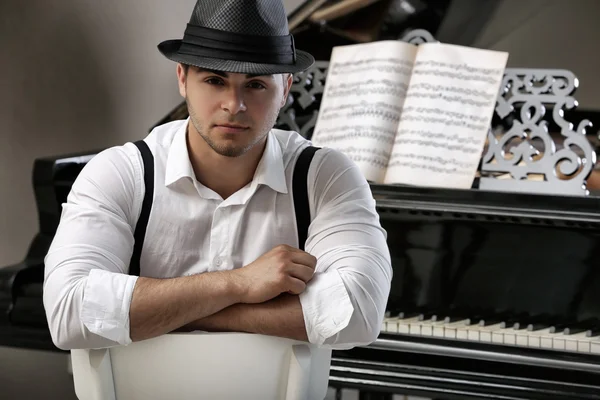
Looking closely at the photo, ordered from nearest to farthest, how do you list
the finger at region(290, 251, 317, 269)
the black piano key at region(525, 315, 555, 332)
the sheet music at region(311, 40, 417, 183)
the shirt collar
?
1. the finger at region(290, 251, 317, 269)
2. the shirt collar
3. the black piano key at region(525, 315, 555, 332)
4. the sheet music at region(311, 40, 417, 183)

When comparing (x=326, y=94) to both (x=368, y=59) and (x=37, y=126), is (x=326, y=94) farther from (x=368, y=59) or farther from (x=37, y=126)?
(x=37, y=126)

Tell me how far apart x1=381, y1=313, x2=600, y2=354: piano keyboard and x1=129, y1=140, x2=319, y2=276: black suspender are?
703mm

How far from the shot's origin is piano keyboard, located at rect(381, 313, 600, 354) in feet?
6.88

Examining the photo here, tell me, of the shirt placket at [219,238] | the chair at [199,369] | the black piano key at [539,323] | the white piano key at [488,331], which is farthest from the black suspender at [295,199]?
the black piano key at [539,323]

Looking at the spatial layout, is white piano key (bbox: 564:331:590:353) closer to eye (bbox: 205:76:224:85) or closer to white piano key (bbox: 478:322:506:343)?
white piano key (bbox: 478:322:506:343)

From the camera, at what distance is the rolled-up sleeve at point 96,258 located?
138 centimetres

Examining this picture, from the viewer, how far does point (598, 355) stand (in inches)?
80.6

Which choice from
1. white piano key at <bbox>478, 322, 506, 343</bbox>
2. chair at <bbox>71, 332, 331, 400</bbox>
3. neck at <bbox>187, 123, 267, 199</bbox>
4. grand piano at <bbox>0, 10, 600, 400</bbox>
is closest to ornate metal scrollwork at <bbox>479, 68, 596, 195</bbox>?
grand piano at <bbox>0, 10, 600, 400</bbox>

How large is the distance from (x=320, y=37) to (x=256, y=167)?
1246 millimetres

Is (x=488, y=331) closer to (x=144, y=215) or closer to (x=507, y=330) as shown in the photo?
(x=507, y=330)

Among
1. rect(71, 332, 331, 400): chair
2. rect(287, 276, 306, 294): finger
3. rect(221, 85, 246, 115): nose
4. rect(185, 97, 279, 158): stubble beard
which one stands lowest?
rect(71, 332, 331, 400): chair

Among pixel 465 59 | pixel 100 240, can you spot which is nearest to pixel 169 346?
pixel 100 240

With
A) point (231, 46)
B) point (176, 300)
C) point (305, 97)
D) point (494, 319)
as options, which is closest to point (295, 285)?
point (176, 300)

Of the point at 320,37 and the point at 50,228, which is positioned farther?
the point at 320,37
